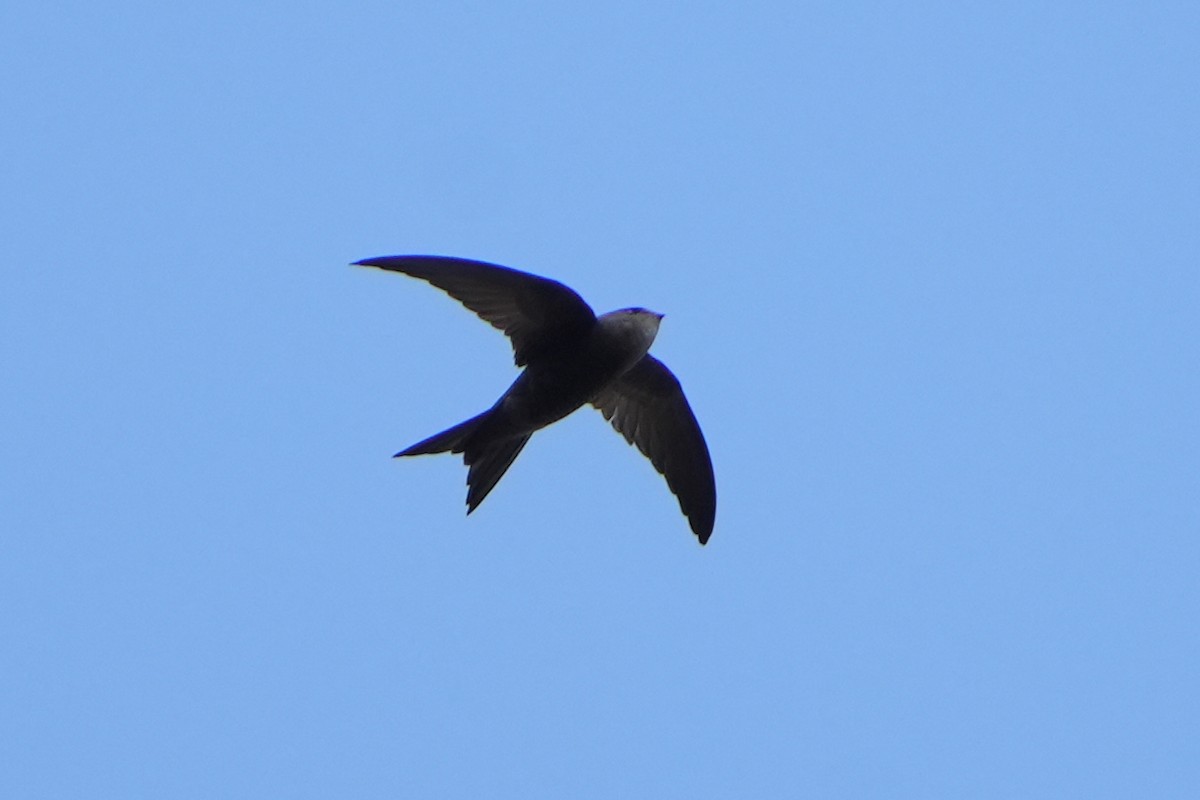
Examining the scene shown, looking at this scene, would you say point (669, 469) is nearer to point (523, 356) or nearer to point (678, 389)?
point (678, 389)

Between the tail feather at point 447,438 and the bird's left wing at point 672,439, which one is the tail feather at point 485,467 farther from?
the bird's left wing at point 672,439

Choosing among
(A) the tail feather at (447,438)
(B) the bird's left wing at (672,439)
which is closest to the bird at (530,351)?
(A) the tail feather at (447,438)

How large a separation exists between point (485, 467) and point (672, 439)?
1134 mm

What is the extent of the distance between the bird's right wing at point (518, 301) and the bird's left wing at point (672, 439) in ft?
2.95

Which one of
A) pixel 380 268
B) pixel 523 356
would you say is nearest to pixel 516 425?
pixel 523 356

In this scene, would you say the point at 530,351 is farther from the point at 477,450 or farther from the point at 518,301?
the point at 477,450

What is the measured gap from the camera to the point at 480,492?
25.6ft

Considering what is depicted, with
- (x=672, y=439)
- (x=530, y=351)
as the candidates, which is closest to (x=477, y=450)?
(x=530, y=351)

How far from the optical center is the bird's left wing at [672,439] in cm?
857

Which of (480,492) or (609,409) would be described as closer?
(480,492)

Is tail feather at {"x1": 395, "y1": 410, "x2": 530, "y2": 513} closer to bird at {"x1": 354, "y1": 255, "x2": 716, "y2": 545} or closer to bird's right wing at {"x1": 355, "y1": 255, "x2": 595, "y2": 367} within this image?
bird at {"x1": 354, "y1": 255, "x2": 716, "y2": 545}

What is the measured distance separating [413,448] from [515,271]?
2.67 ft

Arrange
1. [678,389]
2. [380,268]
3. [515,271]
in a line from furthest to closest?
[678,389]
[515,271]
[380,268]

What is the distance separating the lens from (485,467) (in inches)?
307
